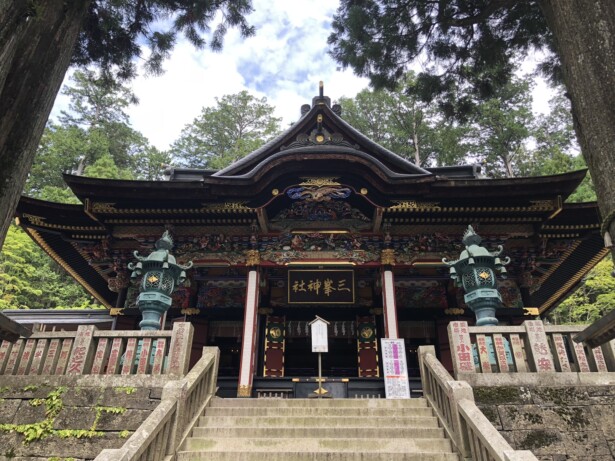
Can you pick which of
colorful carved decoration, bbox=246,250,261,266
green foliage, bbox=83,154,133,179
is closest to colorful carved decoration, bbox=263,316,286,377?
colorful carved decoration, bbox=246,250,261,266

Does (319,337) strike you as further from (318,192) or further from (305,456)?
(305,456)

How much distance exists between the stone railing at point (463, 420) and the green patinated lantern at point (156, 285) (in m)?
4.41

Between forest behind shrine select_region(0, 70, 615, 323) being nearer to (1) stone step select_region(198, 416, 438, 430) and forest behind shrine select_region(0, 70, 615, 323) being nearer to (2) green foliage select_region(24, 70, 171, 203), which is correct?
(2) green foliage select_region(24, 70, 171, 203)

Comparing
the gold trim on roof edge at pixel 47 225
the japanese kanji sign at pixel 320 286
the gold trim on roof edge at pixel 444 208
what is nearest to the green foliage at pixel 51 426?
the gold trim on roof edge at pixel 47 225

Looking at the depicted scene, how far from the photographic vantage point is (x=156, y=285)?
7.28 m

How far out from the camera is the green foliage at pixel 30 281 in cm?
1927

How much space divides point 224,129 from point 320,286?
21239 millimetres

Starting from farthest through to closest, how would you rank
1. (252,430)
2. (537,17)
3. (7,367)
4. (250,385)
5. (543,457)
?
(250,385)
(537,17)
(7,367)
(252,430)
(543,457)

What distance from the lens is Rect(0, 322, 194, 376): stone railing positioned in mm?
5977

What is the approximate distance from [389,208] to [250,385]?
15.7ft

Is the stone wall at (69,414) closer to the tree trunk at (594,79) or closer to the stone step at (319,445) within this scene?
the stone step at (319,445)

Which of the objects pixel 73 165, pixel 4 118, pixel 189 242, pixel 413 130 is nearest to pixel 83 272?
pixel 189 242

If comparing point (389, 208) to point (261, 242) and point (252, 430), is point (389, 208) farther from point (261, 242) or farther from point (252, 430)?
point (252, 430)

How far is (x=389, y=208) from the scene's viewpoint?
31.4 feet
